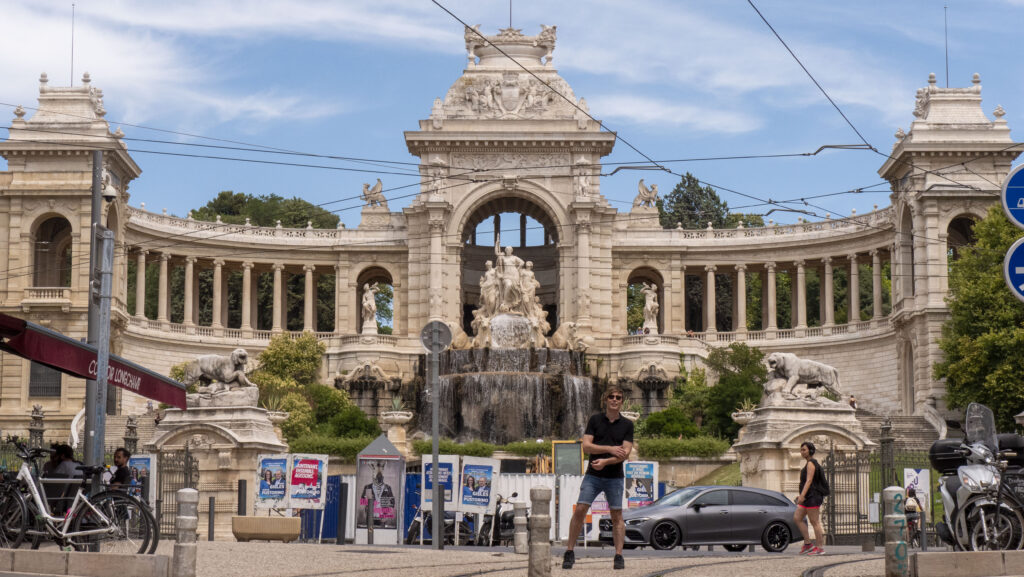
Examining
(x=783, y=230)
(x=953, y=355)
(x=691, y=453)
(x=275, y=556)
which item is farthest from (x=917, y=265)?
(x=275, y=556)

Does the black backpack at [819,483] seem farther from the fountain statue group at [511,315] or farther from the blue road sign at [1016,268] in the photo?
the fountain statue group at [511,315]

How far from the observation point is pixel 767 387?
41.0m

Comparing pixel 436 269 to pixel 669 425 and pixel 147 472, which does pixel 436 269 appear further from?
pixel 147 472

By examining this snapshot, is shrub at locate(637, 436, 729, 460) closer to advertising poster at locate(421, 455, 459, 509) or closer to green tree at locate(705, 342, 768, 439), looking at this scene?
green tree at locate(705, 342, 768, 439)

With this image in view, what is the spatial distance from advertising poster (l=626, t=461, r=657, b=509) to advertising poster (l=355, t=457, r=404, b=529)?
653cm

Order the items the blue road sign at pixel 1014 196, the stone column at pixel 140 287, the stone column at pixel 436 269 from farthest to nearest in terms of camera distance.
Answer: the stone column at pixel 436 269 < the stone column at pixel 140 287 < the blue road sign at pixel 1014 196

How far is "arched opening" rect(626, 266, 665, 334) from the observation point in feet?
236

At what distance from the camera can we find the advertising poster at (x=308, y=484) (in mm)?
31312

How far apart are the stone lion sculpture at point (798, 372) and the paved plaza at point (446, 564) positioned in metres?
19.4

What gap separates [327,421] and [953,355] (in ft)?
82.0

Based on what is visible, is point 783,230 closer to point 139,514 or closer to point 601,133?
point 601,133

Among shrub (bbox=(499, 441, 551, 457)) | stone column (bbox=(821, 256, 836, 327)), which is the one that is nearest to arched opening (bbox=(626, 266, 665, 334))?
stone column (bbox=(821, 256, 836, 327))

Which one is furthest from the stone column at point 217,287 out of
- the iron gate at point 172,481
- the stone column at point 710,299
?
the iron gate at point 172,481

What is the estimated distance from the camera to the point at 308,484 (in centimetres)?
3145
